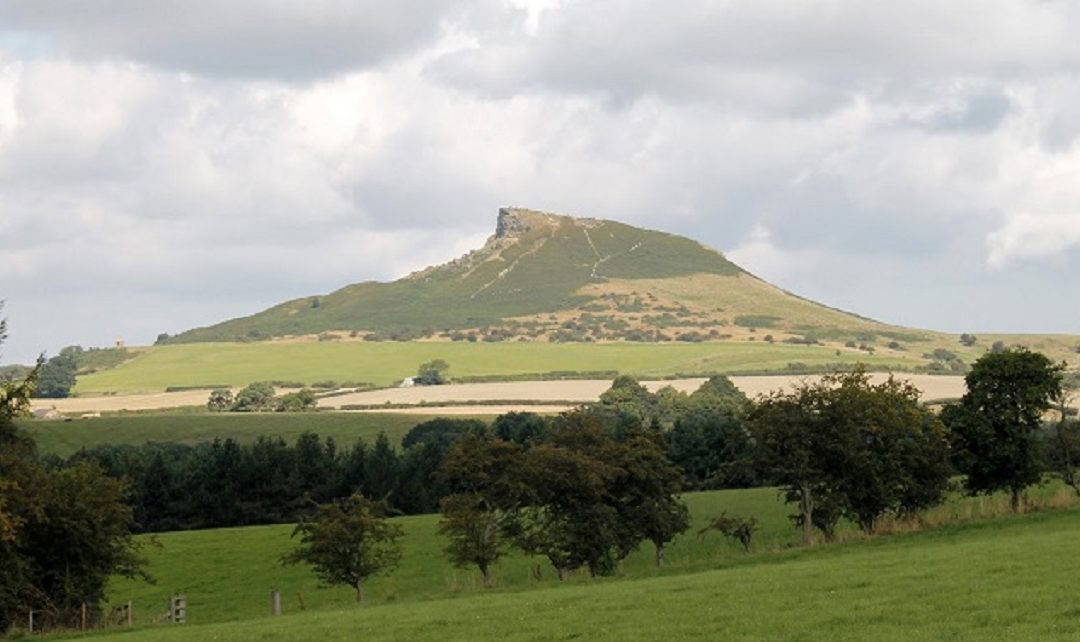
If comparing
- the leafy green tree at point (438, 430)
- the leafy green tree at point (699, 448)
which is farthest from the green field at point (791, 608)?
the leafy green tree at point (438, 430)

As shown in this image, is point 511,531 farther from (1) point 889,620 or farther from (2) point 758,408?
(1) point 889,620

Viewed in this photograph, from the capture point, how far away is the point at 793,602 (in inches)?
1325

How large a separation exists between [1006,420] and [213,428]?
10666cm

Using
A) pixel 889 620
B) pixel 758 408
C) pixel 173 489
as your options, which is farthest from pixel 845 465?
pixel 173 489

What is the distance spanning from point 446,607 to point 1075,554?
17.4 m

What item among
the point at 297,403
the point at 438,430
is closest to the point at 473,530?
the point at 438,430

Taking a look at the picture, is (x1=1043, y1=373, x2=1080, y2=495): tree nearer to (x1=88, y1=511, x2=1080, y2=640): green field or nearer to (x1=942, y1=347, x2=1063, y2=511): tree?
(x1=942, y1=347, x2=1063, y2=511): tree

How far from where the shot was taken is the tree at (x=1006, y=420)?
64.8 meters

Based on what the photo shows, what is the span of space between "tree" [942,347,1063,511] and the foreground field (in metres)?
7.14

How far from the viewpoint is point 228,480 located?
4505 inches

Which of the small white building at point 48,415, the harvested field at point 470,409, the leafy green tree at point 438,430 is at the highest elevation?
the small white building at point 48,415

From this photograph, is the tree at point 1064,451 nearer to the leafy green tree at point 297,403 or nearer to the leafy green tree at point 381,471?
the leafy green tree at point 381,471

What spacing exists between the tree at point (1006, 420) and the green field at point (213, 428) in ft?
292

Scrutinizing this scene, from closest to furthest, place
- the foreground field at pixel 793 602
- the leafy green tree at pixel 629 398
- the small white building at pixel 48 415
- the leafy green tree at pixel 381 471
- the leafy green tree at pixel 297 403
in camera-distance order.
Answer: the foreground field at pixel 793 602 → the leafy green tree at pixel 381 471 → the small white building at pixel 48 415 → the leafy green tree at pixel 629 398 → the leafy green tree at pixel 297 403
